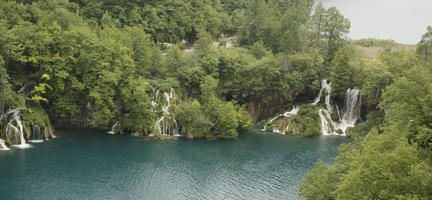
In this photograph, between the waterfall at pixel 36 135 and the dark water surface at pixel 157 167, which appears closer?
the dark water surface at pixel 157 167

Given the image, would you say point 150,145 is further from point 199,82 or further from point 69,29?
point 69,29

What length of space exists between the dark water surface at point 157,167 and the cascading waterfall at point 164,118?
3045mm

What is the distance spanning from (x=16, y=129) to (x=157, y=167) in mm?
19103

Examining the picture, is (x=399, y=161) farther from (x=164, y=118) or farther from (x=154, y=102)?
(x=154, y=102)

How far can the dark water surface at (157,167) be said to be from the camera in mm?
30703

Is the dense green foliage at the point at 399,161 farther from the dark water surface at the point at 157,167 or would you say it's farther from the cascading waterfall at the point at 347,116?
the cascading waterfall at the point at 347,116

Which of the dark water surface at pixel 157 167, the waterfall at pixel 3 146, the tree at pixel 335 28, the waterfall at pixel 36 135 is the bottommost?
the dark water surface at pixel 157 167

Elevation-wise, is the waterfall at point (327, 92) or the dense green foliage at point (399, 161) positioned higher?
the waterfall at point (327, 92)

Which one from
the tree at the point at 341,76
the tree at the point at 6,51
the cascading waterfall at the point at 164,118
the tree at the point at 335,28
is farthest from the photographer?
the tree at the point at 335,28

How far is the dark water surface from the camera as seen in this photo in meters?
30.7

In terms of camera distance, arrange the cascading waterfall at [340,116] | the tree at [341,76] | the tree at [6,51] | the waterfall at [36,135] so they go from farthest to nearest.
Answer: the tree at [341,76] < the cascading waterfall at [340,116] < the waterfall at [36,135] < the tree at [6,51]

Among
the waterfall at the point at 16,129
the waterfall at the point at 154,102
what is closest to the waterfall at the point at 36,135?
the waterfall at the point at 16,129

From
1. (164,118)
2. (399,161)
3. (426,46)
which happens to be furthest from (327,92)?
(399,161)

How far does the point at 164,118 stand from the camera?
166 feet
